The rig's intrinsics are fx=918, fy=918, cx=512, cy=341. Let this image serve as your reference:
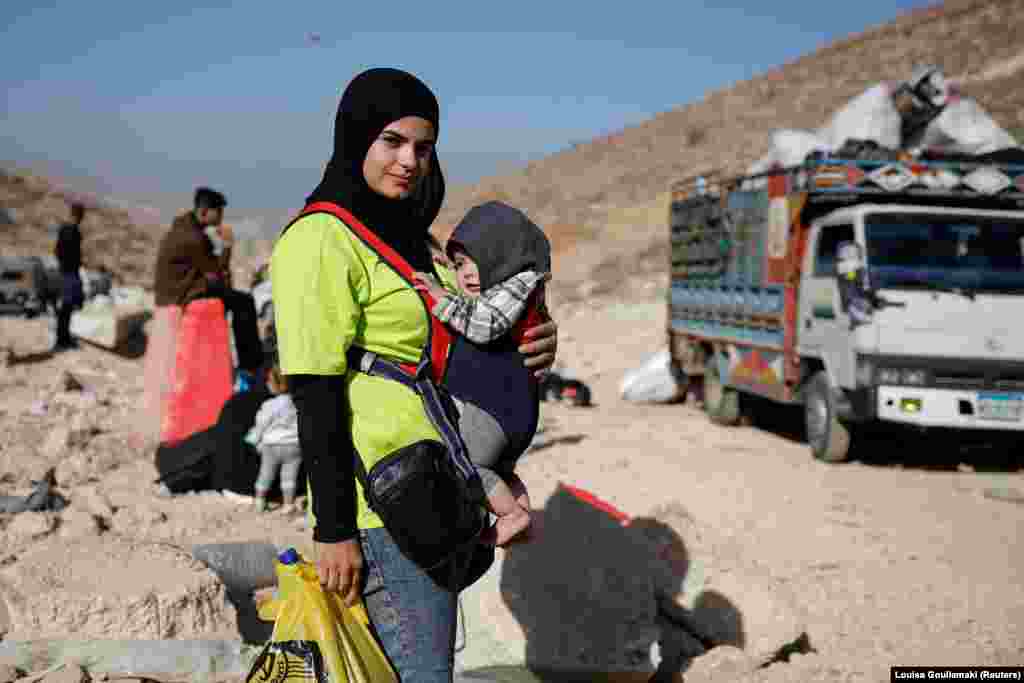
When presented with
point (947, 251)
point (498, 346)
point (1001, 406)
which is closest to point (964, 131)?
point (947, 251)

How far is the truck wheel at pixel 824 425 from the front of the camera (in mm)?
7793

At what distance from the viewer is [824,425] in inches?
312

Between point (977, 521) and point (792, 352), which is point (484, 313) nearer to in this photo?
point (977, 521)

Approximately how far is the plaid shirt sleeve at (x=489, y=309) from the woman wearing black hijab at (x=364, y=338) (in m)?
Result: 0.06

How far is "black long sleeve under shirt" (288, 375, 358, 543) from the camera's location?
70.3 inches

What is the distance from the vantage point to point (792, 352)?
27.5 feet

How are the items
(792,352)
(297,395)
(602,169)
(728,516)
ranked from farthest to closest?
1. (602,169)
2. (792,352)
3. (728,516)
4. (297,395)

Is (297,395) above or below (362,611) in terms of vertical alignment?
above

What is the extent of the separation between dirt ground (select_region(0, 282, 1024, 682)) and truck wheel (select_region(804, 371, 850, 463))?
0.14 metres

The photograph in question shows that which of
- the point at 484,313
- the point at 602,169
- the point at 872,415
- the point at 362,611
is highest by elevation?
the point at 602,169

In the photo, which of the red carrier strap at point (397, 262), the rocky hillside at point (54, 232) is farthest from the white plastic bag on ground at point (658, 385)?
the rocky hillside at point (54, 232)

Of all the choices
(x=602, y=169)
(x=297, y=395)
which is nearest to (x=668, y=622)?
(x=297, y=395)

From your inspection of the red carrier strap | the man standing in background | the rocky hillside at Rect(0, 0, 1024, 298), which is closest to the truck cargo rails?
the red carrier strap

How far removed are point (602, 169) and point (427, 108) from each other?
38025 millimetres
